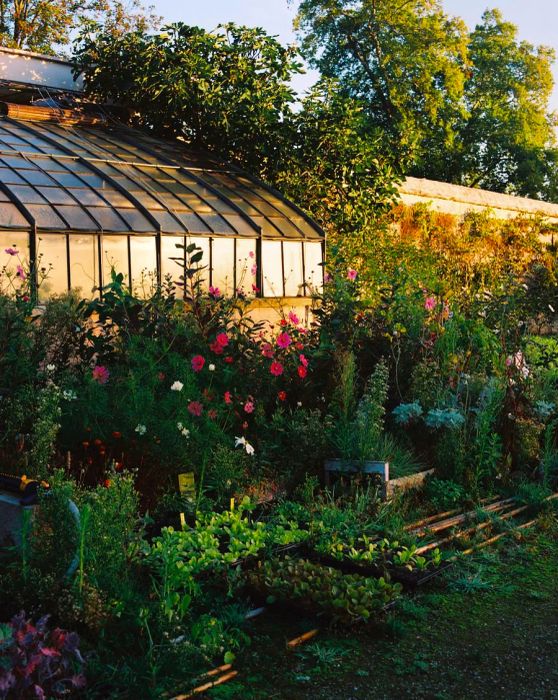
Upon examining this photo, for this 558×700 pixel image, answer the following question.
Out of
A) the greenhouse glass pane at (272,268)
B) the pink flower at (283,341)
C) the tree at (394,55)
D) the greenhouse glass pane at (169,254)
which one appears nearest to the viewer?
the pink flower at (283,341)

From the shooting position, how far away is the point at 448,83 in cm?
2517

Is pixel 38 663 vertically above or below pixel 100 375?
below

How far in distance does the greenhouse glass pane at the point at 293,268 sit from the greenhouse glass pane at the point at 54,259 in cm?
348

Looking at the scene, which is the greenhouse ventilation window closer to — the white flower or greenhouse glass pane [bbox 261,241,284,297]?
greenhouse glass pane [bbox 261,241,284,297]

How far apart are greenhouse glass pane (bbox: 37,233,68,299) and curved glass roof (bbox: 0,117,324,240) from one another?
0.12 meters

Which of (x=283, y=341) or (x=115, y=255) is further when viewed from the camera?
(x=115, y=255)

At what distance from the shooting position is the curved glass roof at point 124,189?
10.2 meters

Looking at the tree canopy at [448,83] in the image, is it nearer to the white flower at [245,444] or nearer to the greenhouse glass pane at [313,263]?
the greenhouse glass pane at [313,263]

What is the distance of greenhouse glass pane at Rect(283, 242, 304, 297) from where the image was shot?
12367 mm

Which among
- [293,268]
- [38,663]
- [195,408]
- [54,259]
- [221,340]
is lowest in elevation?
[38,663]

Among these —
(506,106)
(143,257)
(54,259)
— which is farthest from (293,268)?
(506,106)

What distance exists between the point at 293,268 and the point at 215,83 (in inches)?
132

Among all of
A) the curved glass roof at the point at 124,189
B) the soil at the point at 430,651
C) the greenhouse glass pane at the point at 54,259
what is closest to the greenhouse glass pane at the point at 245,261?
the curved glass roof at the point at 124,189

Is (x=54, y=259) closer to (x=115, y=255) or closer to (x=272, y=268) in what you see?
(x=115, y=255)
